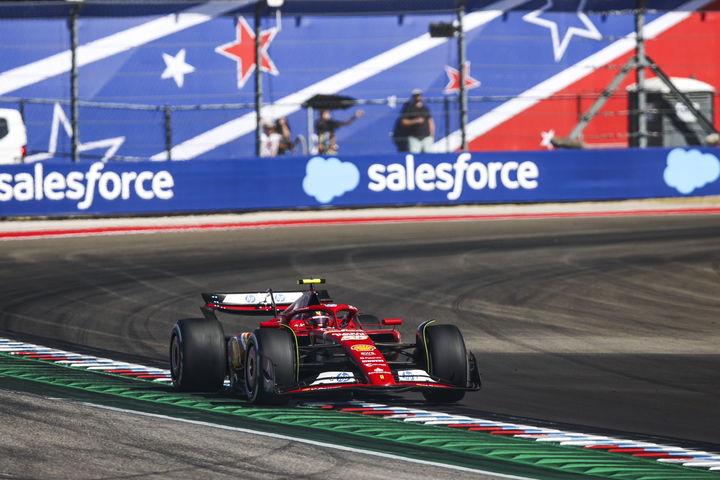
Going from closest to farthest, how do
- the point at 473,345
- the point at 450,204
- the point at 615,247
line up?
the point at 473,345 → the point at 615,247 → the point at 450,204

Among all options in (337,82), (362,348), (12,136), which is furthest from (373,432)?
(337,82)

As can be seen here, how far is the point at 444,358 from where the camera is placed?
954 cm

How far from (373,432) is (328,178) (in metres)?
17.6

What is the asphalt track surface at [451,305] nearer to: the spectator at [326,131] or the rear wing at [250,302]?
the rear wing at [250,302]

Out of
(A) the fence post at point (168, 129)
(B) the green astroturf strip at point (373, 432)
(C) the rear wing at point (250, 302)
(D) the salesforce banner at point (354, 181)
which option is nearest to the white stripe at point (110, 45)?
(A) the fence post at point (168, 129)

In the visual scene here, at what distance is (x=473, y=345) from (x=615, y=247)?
8.49 metres

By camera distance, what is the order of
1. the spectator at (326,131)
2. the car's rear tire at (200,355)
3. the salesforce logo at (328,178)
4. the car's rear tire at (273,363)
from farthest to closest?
the spectator at (326,131), the salesforce logo at (328,178), the car's rear tire at (200,355), the car's rear tire at (273,363)

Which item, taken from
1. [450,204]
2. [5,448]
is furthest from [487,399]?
[450,204]

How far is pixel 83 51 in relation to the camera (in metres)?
30.3

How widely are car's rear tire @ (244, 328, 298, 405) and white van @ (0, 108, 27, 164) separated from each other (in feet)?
60.7

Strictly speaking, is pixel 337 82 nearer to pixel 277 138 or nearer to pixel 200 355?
pixel 277 138

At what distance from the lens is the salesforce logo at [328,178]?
25.8 meters

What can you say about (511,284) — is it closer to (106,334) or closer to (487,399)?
(106,334)

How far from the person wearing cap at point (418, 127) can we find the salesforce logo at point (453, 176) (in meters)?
0.91
